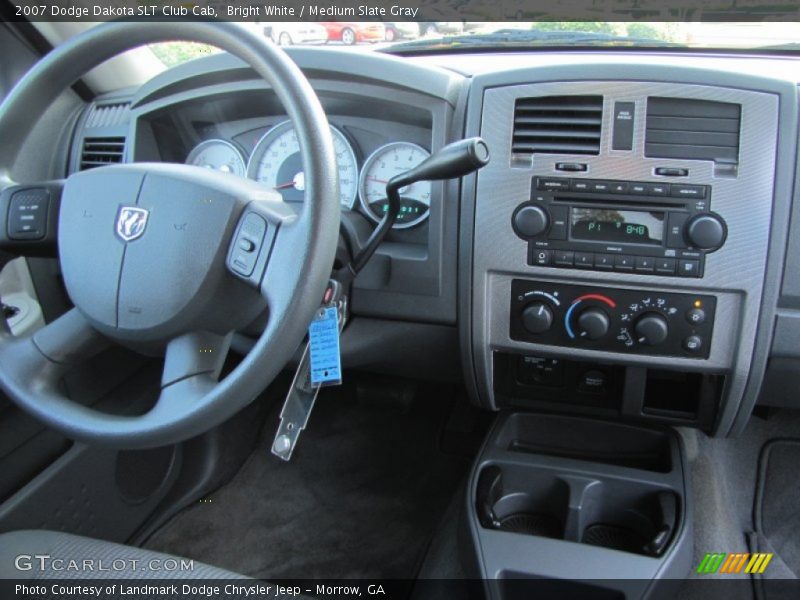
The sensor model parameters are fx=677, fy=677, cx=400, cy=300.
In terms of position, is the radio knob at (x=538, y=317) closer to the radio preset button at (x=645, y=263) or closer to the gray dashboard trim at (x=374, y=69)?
the radio preset button at (x=645, y=263)

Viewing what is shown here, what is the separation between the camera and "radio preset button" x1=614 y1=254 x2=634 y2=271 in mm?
Result: 1204

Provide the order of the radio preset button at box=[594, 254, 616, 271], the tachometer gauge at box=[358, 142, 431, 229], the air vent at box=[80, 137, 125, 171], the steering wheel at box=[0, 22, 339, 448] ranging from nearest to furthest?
the steering wheel at box=[0, 22, 339, 448] → the radio preset button at box=[594, 254, 616, 271] → the tachometer gauge at box=[358, 142, 431, 229] → the air vent at box=[80, 137, 125, 171]

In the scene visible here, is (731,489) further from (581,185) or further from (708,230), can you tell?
(581,185)

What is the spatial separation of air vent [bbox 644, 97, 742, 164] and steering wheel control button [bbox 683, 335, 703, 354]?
1.03ft

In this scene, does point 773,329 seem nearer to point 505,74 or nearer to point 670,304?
point 670,304

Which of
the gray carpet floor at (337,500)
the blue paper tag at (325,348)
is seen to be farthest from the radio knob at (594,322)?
the gray carpet floor at (337,500)

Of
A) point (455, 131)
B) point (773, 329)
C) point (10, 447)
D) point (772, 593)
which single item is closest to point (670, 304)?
point (773, 329)

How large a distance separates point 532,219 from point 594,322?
0.72ft

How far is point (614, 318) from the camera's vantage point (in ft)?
4.10

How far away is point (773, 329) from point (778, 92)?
1.35 feet

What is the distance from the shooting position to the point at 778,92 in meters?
1.13

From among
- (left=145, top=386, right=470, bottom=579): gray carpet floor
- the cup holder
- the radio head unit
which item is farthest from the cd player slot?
(left=145, top=386, right=470, bottom=579): gray carpet floor

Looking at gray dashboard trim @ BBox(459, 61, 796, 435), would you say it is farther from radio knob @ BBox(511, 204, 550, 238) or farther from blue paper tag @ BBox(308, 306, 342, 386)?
blue paper tag @ BBox(308, 306, 342, 386)

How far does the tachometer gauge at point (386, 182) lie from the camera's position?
134 cm
